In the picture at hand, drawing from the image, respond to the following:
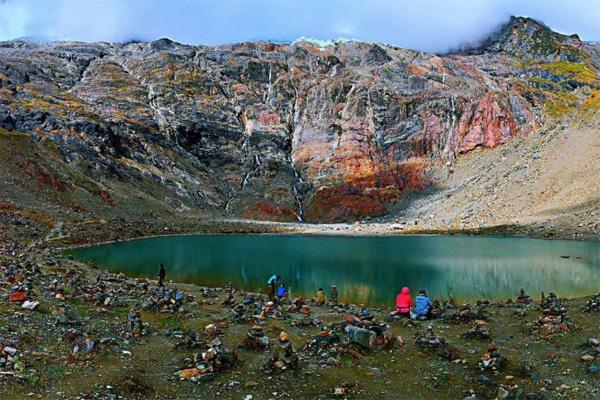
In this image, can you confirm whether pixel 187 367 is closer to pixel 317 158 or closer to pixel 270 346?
pixel 270 346

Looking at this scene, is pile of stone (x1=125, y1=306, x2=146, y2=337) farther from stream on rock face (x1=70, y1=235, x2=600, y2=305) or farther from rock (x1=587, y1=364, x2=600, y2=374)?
stream on rock face (x1=70, y1=235, x2=600, y2=305)

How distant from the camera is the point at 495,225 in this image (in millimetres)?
110188

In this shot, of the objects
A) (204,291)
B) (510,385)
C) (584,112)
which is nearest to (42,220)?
(204,291)

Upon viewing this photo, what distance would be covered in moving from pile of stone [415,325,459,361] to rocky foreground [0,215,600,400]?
0.23 ft

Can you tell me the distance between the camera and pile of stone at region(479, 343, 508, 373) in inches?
645

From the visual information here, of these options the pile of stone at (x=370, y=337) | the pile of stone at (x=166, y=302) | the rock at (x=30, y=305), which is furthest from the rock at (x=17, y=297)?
the pile of stone at (x=370, y=337)

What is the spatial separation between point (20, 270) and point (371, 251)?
54.6 metres

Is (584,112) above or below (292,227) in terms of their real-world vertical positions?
above

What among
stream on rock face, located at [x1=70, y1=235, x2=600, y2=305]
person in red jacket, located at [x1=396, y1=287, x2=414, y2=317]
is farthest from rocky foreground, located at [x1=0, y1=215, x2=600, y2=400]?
stream on rock face, located at [x1=70, y1=235, x2=600, y2=305]

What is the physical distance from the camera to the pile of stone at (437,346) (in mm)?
18016

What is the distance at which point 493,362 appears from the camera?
16.6 m

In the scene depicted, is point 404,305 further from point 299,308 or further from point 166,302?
point 166,302

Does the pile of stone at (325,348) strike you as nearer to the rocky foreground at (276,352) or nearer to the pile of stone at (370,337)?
the rocky foreground at (276,352)

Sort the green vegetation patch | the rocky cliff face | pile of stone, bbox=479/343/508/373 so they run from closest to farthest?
pile of stone, bbox=479/343/508/373
the rocky cliff face
the green vegetation patch
